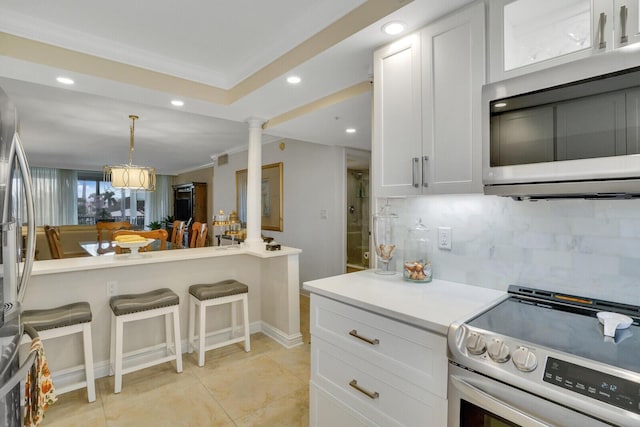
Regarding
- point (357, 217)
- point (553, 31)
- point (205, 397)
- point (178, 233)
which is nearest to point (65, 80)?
point (205, 397)

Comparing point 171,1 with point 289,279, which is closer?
point 171,1

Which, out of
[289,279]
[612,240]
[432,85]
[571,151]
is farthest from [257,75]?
[612,240]

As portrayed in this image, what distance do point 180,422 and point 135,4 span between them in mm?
2499

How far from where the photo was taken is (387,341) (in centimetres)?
132

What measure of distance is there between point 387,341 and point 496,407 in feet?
1.43

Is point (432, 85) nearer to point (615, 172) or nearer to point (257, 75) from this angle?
point (615, 172)

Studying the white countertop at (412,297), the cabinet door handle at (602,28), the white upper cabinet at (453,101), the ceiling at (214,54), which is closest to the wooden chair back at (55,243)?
the ceiling at (214,54)

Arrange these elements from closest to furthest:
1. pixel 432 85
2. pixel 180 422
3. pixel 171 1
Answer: pixel 432 85
pixel 171 1
pixel 180 422

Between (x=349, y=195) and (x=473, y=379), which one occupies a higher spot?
(x=349, y=195)

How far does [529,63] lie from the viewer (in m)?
1.26

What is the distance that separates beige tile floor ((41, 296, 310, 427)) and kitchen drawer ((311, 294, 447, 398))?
870 mm

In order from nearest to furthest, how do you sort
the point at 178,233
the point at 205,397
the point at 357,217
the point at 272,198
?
the point at 205,397 → the point at 357,217 → the point at 178,233 → the point at 272,198

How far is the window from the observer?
30.2ft

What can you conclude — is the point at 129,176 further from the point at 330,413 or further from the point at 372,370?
the point at 372,370
